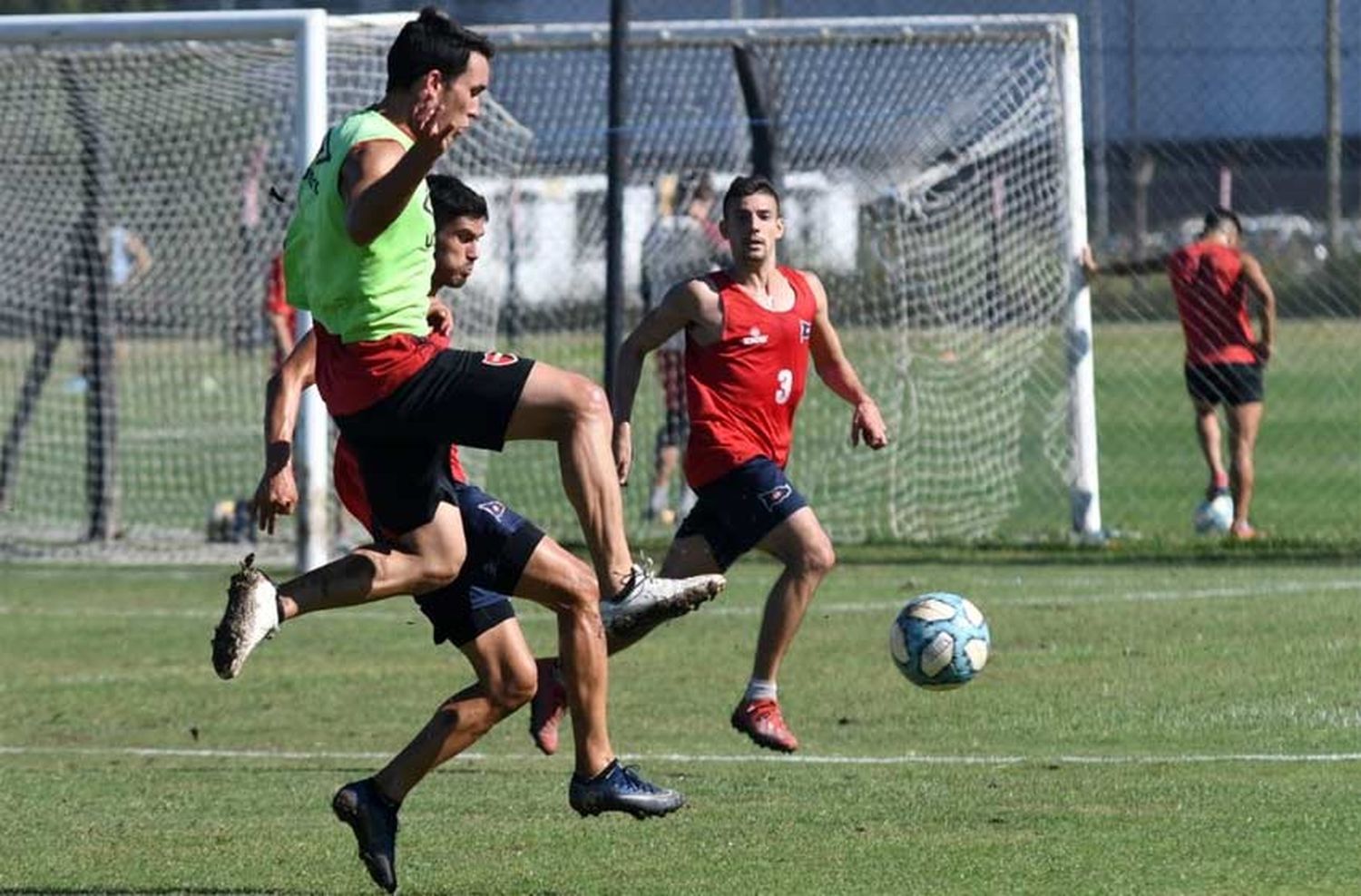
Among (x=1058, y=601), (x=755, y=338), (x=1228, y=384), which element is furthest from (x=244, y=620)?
(x=1228, y=384)

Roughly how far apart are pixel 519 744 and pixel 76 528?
9.32 meters

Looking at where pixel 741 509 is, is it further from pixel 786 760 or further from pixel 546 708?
pixel 546 708

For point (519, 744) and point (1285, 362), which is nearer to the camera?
point (519, 744)

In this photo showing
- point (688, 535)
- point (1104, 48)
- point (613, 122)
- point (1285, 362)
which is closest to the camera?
point (688, 535)

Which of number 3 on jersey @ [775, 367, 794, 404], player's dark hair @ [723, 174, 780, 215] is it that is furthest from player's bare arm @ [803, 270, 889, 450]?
player's dark hair @ [723, 174, 780, 215]

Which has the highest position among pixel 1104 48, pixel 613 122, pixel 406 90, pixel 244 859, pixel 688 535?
pixel 1104 48

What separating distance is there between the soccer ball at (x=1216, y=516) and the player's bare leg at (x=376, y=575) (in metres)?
10.4

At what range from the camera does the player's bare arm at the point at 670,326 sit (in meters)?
9.62

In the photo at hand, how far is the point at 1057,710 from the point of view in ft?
33.8

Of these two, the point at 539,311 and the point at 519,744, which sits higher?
the point at 539,311

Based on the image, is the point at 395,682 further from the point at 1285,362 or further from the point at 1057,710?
the point at 1285,362

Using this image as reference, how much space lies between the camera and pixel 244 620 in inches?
260

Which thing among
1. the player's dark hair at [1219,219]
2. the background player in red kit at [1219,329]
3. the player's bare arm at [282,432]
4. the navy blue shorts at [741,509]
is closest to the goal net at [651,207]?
the background player in red kit at [1219,329]

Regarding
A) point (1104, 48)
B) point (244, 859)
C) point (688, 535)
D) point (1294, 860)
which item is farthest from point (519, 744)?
point (1104, 48)
